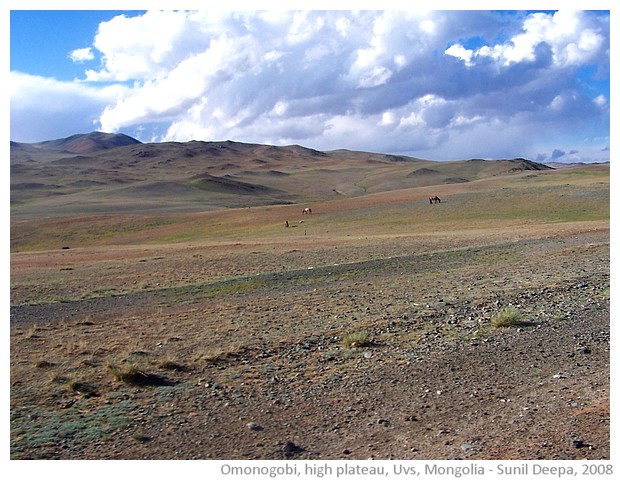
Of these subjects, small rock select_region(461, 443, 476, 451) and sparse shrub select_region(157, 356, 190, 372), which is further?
sparse shrub select_region(157, 356, 190, 372)

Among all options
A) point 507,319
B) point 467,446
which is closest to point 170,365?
point 467,446

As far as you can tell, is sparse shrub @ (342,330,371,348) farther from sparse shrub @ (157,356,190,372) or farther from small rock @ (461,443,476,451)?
small rock @ (461,443,476,451)

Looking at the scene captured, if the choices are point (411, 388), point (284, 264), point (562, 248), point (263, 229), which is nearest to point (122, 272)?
point (284, 264)

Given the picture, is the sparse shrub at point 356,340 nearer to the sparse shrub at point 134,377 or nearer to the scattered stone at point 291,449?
the sparse shrub at point 134,377

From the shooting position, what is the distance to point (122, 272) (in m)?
23.2

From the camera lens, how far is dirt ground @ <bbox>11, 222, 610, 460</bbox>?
656 centimetres

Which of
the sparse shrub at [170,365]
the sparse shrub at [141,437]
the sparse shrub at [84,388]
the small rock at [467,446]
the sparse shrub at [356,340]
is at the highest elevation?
the sparse shrub at [356,340]

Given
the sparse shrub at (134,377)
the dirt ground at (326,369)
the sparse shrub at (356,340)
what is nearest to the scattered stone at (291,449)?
the dirt ground at (326,369)

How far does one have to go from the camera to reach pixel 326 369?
29.3ft

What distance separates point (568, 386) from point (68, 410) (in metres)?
6.28

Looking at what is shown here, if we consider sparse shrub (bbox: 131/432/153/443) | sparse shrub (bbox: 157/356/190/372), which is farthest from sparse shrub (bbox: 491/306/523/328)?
sparse shrub (bbox: 131/432/153/443)

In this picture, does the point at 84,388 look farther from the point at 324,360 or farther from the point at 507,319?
the point at 507,319

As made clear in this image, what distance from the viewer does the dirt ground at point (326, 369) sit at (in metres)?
6.56
